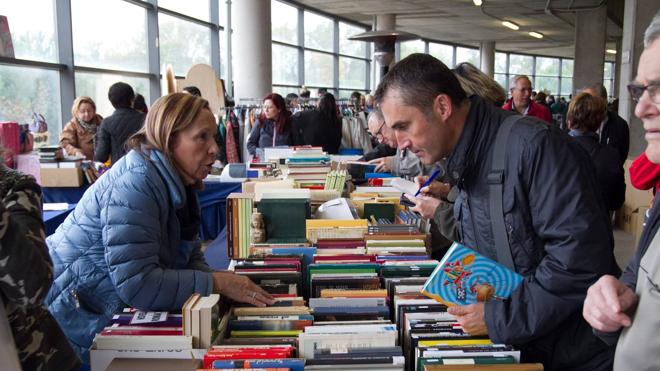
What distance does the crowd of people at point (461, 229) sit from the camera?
3.54ft

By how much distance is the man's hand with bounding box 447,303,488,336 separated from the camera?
1.40m

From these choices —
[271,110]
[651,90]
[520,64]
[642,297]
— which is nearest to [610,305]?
[642,297]

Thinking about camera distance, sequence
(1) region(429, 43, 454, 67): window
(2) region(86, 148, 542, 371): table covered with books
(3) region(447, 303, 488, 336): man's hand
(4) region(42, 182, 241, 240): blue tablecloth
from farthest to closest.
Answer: (1) region(429, 43, 454, 67): window < (4) region(42, 182, 241, 240): blue tablecloth < (3) region(447, 303, 488, 336): man's hand < (2) region(86, 148, 542, 371): table covered with books

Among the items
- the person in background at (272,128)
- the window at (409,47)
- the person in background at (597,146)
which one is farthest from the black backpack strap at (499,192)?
the window at (409,47)

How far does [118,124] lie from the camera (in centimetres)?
535

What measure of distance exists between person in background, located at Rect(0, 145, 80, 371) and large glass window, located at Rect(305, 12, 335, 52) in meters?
13.5

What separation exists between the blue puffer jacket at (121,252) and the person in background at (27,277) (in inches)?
12.3

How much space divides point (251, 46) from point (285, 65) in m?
4.60

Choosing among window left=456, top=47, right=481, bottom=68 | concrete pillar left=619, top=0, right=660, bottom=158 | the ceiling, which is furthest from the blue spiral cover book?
window left=456, top=47, right=481, bottom=68

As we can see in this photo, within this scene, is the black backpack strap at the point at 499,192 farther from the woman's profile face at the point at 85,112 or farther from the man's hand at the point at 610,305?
the woman's profile face at the point at 85,112

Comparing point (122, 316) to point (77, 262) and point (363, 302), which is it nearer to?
point (77, 262)

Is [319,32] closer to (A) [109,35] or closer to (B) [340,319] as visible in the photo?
(A) [109,35]

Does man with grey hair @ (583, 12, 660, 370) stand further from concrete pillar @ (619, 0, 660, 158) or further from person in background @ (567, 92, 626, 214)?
concrete pillar @ (619, 0, 660, 158)

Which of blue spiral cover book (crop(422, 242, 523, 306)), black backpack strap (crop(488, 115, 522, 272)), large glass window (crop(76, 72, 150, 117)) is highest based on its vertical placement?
large glass window (crop(76, 72, 150, 117))
